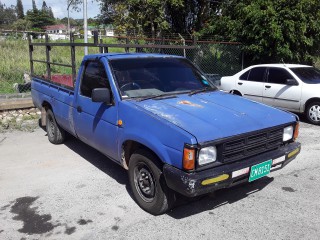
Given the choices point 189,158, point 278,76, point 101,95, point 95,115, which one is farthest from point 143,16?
point 189,158

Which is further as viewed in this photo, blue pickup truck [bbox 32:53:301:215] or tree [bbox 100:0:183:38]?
tree [bbox 100:0:183:38]

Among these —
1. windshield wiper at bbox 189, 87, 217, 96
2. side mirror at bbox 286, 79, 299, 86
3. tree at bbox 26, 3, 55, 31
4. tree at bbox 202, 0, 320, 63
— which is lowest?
side mirror at bbox 286, 79, 299, 86

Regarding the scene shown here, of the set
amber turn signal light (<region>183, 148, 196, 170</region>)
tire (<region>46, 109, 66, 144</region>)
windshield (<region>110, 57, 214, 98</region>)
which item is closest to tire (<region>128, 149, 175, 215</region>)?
amber turn signal light (<region>183, 148, 196, 170</region>)

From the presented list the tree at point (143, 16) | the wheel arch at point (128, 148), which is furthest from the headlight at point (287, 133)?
the tree at point (143, 16)

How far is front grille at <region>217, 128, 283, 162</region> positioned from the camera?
10.9 ft

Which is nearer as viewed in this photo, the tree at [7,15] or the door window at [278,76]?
the door window at [278,76]

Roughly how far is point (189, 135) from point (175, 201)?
2.92 ft

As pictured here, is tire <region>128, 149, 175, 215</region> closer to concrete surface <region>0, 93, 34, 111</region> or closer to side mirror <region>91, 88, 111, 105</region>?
side mirror <region>91, 88, 111, 105</region>

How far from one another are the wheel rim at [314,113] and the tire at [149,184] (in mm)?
5693

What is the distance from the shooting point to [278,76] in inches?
341

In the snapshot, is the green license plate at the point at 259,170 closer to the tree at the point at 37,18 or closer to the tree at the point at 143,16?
the tree at the point at 143,16

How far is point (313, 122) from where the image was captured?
8.02 m

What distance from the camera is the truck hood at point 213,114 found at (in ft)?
10.8

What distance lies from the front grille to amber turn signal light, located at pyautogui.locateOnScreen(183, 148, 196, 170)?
0.33m
